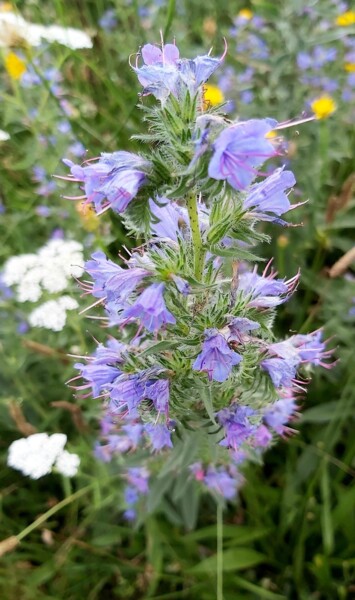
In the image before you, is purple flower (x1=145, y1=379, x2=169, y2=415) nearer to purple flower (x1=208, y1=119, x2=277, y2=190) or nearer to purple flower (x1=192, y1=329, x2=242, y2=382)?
→ purple flower (x1=192, y1=329, x2=242, y2=382)

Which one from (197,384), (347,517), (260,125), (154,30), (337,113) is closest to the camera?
(260,125)

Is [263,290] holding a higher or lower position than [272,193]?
lower

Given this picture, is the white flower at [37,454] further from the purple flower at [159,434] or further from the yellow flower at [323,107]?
the yellow flower at [323,107]

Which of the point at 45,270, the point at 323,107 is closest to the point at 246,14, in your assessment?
the point at 323,107

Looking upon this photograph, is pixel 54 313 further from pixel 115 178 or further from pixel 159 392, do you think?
pixel 115 178

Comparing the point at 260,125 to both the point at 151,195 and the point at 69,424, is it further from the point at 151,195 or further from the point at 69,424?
the point at 69,424

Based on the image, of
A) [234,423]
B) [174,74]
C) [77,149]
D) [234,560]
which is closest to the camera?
[174,74]

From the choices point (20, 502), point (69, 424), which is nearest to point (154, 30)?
point (69, 424)

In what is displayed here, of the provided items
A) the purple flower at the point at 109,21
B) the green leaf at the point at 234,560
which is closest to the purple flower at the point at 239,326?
the green leaf at the point at 234,560
